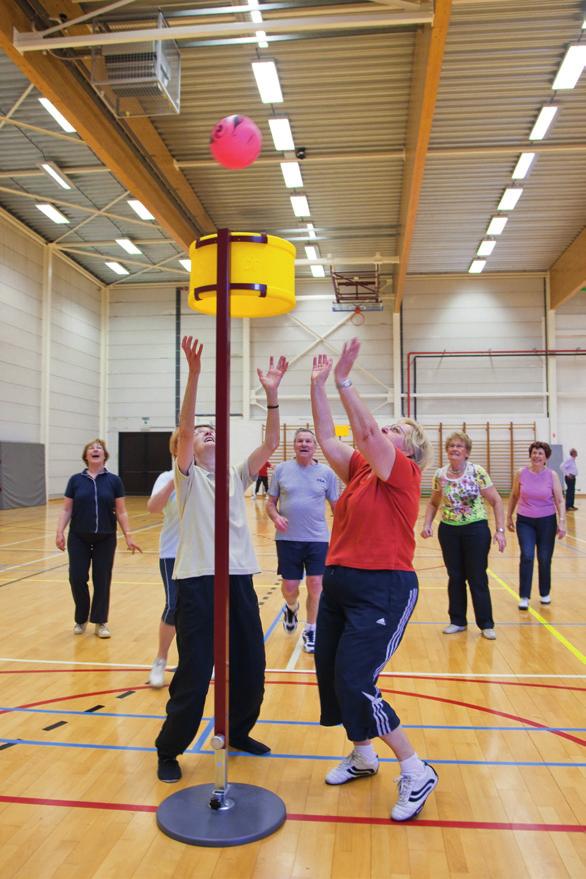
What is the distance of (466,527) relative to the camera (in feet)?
21.5

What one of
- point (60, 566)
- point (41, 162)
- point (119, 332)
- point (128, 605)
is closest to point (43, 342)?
point (119, 332)

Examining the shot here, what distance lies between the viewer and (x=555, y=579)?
31.4 ft

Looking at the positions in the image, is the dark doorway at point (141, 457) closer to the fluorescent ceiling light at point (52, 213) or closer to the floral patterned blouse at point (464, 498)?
the fluorescent ceiling light at point (52, 213)

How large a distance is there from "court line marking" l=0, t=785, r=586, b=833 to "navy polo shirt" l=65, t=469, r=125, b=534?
329 cm

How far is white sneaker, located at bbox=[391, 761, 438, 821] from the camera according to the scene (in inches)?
126

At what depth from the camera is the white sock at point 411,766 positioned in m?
3.28

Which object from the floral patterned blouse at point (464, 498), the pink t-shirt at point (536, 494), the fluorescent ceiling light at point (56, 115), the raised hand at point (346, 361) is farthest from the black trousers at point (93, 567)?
the fluorescent ceiling light at point (56, 115)

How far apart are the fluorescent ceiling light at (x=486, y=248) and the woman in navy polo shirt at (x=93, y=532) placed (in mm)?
18247

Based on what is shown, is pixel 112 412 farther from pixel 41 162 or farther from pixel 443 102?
pixel 443 102

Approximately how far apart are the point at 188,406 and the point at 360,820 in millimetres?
2023

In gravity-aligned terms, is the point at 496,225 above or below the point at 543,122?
below

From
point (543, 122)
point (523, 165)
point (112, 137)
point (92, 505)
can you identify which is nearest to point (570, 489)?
point (523, 165)

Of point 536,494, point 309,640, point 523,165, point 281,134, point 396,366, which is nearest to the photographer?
point 309,640

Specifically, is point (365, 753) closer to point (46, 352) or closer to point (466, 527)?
point (466, 527)
